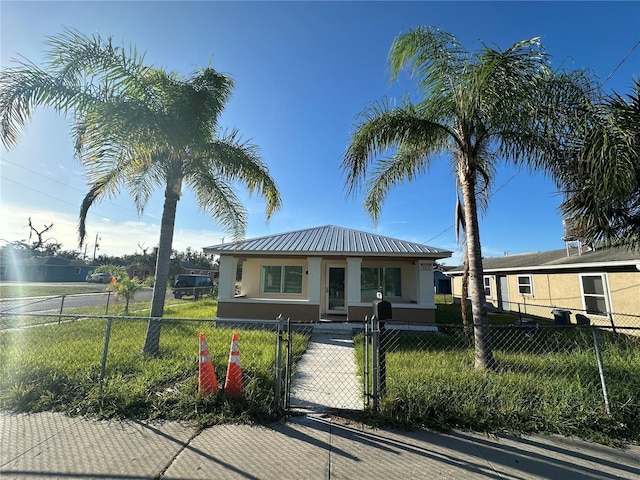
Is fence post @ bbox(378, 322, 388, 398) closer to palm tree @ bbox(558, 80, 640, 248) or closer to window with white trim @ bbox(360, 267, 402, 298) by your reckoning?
palm tree @ bbox(558, 80, 640, 248)

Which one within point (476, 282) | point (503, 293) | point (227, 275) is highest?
point (227, 275)

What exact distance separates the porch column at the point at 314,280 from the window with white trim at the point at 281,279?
6.67ft

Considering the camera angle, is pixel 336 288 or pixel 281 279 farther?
pixel 281 279

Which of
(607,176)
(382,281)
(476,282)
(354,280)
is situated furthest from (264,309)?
(607,176)

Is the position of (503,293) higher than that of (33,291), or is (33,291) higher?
(503,293)

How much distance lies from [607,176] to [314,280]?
8.10m

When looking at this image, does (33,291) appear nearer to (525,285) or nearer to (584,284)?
(525,285)

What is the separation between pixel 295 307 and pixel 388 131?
23.3 ft

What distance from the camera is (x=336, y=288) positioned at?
41.2 feet

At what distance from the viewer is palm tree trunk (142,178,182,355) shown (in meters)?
6.16

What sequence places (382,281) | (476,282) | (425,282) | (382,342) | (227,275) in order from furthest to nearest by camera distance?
(382,281), (227,275), (425,282), (476,282), (382,342)

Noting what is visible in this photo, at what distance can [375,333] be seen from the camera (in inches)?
159

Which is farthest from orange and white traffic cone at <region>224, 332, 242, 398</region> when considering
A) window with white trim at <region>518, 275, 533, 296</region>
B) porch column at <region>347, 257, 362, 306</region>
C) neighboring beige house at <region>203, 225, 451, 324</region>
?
window with white trim at <region>518, 275, 533, 296</region>

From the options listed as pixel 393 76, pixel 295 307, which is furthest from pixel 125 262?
pixel 393 76
